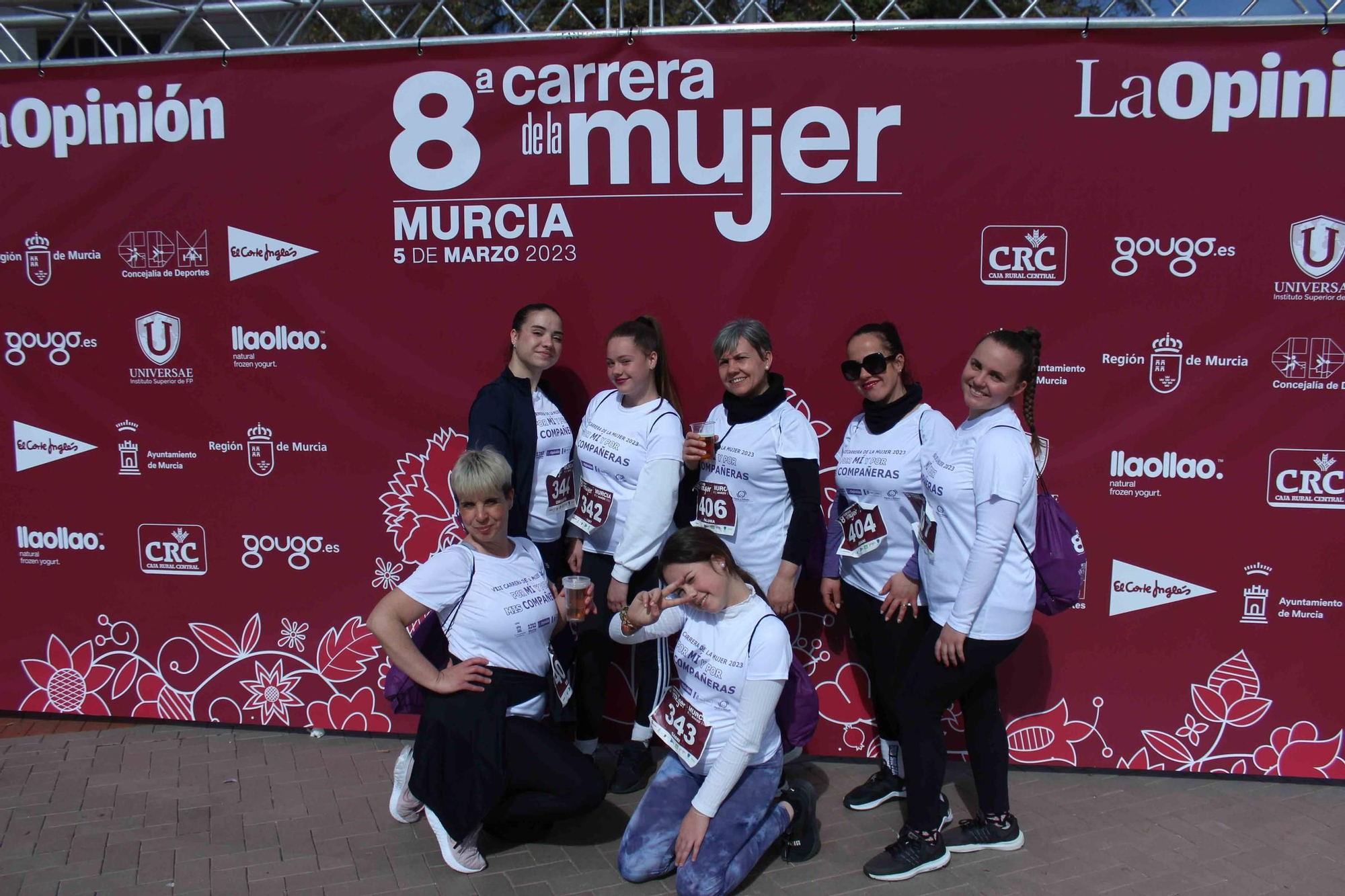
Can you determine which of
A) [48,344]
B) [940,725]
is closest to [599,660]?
[940,725]

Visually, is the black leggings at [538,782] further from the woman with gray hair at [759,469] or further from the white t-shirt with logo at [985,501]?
the white t-shirt with logo at [985,501]

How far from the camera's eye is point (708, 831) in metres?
3.08

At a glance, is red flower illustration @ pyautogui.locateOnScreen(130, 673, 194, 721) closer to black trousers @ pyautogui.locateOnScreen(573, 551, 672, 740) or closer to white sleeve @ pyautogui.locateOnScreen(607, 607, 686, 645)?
black trousers @ pyautogui.locateOnScreen(573, 551, 672, 740)

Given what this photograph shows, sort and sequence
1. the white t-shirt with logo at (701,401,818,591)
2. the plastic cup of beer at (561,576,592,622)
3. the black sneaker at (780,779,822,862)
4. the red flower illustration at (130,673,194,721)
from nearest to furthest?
the plastic cup of beer at (561,576,592,622) → the black sneaker at (780,779,822,862) → the white t-shirt with logo at (701,401,818,591) → the red flower illustration at (130,673,194,721)

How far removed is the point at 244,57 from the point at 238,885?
128 inches

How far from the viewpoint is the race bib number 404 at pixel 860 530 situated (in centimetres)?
348

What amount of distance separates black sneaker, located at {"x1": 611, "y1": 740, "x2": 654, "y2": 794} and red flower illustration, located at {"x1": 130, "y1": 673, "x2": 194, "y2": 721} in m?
2.06

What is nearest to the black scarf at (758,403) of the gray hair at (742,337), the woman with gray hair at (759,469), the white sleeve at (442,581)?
the woman with gray hair at (759,469)

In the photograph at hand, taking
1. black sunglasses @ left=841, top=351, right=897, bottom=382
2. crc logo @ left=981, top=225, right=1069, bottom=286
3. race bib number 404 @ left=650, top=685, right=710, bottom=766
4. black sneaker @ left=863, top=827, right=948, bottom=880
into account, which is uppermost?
crc logo @ left=981, top=225, right=1069, bottom=286

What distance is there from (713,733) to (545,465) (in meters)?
1.22

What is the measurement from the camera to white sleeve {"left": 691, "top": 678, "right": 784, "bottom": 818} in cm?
303

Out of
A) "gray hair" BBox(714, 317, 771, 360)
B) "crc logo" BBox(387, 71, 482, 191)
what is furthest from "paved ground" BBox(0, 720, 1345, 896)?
"crc logo" BBox(387, 71, 482, 191)

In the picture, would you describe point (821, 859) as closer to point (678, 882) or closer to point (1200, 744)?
point (678, 882)

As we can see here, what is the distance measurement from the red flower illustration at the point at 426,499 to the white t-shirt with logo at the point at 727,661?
1.40 metres
